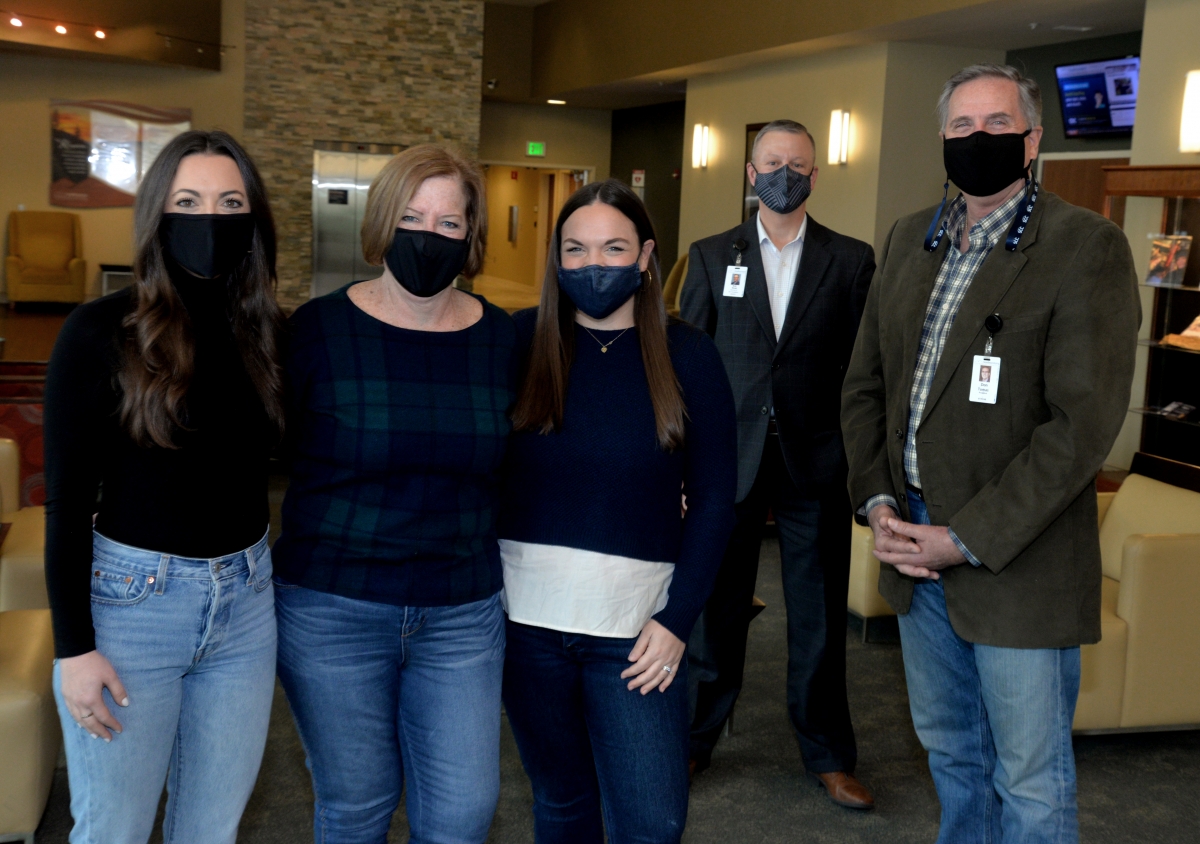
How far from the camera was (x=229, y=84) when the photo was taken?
42.9 ft

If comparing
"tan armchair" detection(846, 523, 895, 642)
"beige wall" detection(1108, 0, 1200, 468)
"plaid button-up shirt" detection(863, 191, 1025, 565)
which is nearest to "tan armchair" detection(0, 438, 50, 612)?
"plaid button-up shirt" detection(863, 191, 1025, 565)

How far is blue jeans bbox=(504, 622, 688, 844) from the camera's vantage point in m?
1.84

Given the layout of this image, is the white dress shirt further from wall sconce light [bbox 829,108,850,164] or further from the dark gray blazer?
wall sconce light [bbox 829,108,850,164]

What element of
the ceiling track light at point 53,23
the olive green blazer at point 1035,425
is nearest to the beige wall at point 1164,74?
the olive green blazer at point 1035,425

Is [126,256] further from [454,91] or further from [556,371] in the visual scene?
[556,371]

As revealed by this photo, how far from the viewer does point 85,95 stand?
13.0m

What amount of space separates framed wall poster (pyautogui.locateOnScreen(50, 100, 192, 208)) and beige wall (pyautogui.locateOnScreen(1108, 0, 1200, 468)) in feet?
34.6

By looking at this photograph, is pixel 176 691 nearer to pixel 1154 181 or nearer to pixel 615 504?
pixel 615 504

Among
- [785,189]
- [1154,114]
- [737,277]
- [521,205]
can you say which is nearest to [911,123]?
[1154,114]

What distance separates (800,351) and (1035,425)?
103 centimetres

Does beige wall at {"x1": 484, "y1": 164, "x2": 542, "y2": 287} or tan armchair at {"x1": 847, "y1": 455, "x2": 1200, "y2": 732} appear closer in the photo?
tan armchair at {"x1": 847, "y1": 455, "x2": 1200, "y2": 732}

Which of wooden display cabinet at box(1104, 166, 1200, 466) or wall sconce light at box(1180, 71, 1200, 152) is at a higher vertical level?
wall sconce light at box(1180, 71, 1200, 152)

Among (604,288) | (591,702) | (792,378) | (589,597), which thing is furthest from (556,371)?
(792,378)

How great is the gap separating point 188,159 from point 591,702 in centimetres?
111
